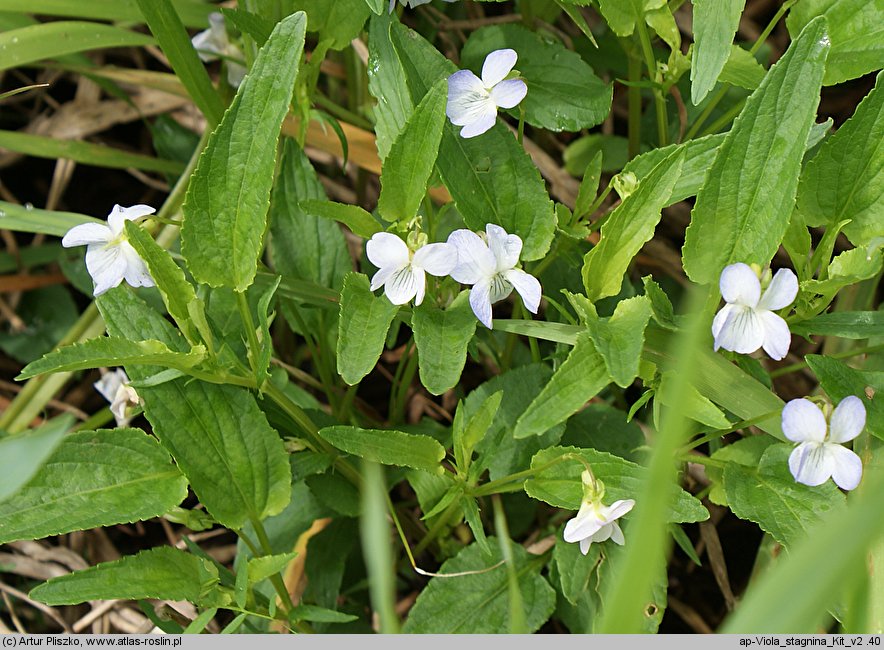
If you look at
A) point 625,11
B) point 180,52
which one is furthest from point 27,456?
point 625,11

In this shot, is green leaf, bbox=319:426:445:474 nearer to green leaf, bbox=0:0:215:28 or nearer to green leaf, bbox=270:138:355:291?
green leaf, bbox=270:138:355:291

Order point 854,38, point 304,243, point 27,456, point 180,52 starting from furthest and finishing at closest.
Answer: point 304,243 → point 180,52 → point 854,38 → point 27,456

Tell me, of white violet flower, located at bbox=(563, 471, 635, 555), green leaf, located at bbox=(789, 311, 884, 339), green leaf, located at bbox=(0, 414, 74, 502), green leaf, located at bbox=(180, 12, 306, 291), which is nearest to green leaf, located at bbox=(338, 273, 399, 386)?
green leaf, located at bbox=(180, 12, 306, 291)

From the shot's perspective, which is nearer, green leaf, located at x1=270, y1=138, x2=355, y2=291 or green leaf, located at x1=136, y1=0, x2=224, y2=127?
green leaf, located at x1=136, y1=0, x2=224, y2=127

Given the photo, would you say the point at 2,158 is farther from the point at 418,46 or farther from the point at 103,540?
the point at 418,46

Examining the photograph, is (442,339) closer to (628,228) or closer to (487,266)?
(487,266)

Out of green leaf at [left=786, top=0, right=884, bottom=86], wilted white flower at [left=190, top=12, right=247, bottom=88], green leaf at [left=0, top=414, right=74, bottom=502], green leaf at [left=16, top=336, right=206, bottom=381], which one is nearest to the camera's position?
green leaf at [left=0, top=414, right=74, bottom=502]
